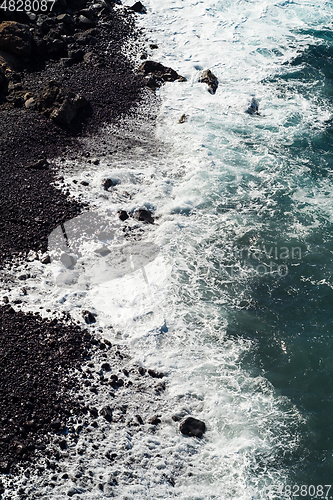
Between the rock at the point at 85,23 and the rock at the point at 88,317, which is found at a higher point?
the rock at the point at 85,23

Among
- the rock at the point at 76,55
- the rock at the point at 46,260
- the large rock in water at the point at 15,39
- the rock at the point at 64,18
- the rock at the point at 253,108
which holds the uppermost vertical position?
the rock at the point at 64,18

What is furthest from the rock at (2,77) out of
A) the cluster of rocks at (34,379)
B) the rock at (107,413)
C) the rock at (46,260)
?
the rock at (107,413)

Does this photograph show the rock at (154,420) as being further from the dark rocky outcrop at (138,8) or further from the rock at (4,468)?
the dark rocky outcrop at (138,8)

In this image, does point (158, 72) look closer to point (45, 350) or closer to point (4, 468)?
point (45, 350)

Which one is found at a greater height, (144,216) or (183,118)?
(183,118)

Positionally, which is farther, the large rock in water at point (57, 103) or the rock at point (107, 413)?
the large rock in water at point (57, 103)

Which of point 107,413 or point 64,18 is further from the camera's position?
point 64,18

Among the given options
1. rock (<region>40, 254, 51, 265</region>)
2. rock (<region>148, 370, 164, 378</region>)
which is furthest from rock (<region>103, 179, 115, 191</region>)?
rock (<region>148, 370, 164, 378</region>)

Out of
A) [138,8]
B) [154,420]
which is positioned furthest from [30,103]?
[154,420]
